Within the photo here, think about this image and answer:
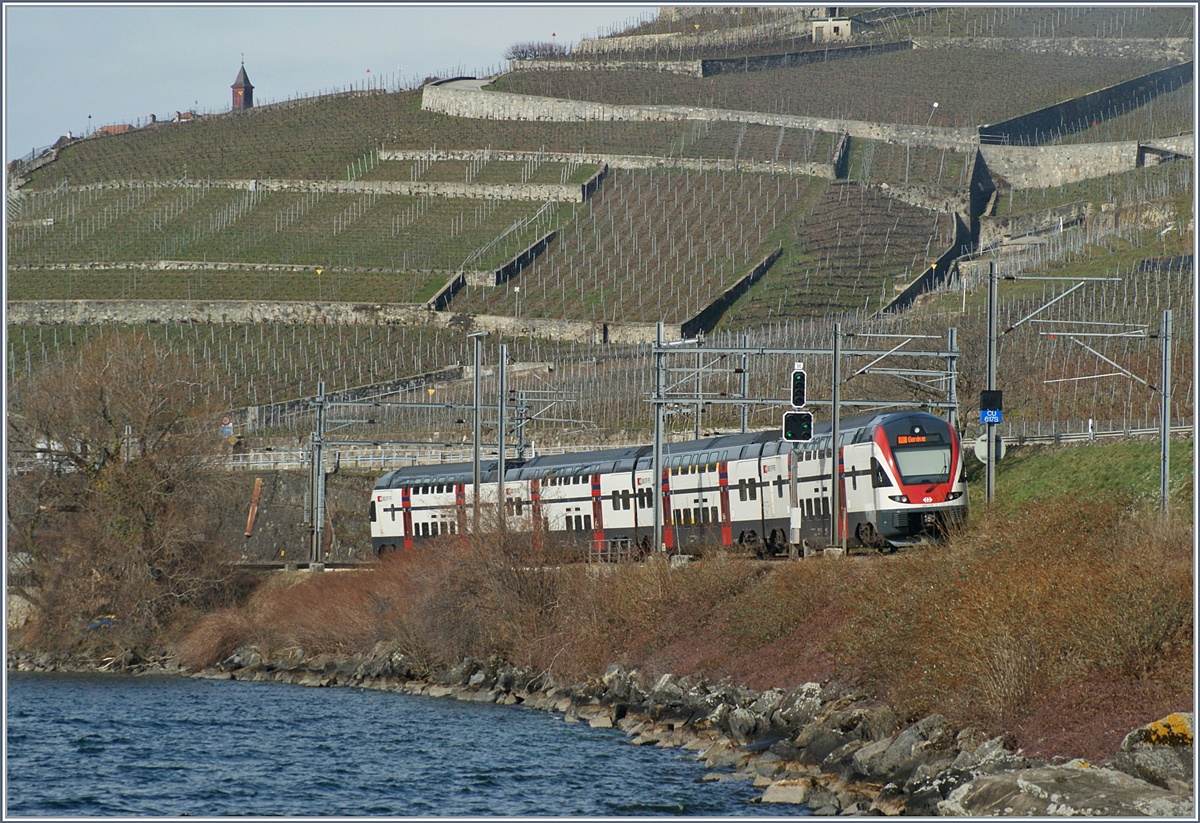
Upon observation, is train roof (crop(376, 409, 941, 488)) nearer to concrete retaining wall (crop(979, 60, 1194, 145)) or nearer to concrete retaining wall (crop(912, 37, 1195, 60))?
concrete retaining wall (crop(979, 60, 1194, 145))

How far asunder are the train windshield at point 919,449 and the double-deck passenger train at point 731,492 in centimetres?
3

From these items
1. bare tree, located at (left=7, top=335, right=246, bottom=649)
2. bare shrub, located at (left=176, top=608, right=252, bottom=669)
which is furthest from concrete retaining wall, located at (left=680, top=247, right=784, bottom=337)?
bare shrub, located at (left=176, top=608, right=252, bottom=669)

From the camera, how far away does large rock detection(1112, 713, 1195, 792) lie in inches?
849

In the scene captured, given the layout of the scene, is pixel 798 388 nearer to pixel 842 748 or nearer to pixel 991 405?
pixel 991 405

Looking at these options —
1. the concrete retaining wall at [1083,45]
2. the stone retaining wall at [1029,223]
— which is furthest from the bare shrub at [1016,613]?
the concrete retaining wall at [1083,45]

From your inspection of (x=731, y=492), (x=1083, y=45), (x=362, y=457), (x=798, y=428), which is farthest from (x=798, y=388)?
(x=1083, y=45)

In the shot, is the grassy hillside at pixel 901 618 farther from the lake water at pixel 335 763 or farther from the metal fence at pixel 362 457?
the metal fence at pixel 362 457

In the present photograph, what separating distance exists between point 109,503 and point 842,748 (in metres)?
36.9

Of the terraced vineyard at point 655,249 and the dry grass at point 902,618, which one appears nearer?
the dry grass at point 902,618

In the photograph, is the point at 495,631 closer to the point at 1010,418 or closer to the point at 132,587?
the point at 132,587

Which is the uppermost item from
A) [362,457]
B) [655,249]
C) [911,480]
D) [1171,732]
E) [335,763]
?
[655,249]

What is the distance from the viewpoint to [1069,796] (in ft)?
69.3

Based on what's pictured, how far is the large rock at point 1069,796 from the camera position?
2062 cm

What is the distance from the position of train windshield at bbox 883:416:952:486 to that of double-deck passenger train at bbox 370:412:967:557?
25mm
